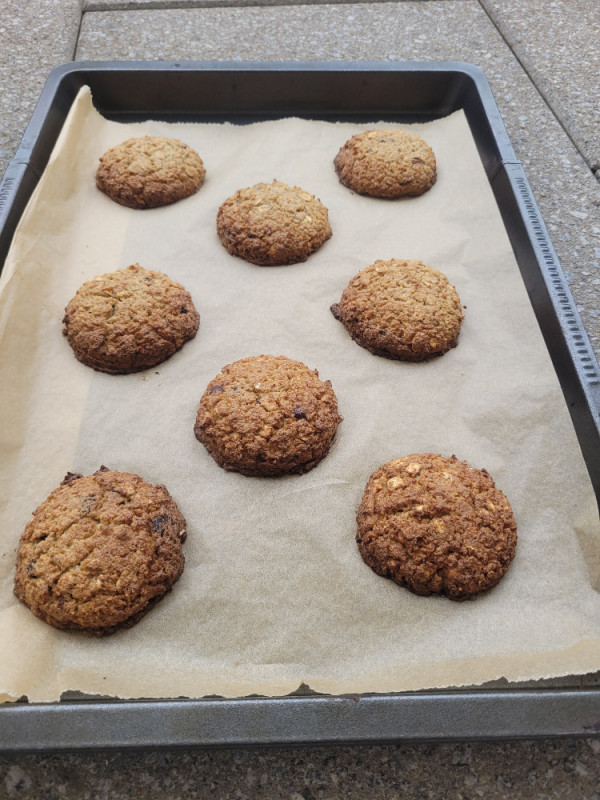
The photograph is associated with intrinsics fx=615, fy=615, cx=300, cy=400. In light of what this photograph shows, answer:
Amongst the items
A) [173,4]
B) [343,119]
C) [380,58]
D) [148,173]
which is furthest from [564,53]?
[148,173]

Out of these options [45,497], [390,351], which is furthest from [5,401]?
[390,351]

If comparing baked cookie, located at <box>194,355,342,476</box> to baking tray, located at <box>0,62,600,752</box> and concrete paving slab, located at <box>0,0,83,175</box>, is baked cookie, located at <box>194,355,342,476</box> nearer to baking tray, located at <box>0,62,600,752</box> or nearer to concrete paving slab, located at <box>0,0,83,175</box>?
baking tray, located at <box>0,62,600,752</box>

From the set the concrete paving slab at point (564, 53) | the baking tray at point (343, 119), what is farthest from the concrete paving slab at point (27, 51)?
the concrete paving slab at point (564, 53)

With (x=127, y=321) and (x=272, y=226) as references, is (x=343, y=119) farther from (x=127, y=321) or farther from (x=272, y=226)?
(x=127, y=321)

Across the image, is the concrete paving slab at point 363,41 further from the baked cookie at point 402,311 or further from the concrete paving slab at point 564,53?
the baked cookie at point 402,311

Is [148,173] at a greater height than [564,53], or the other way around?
[564,53]

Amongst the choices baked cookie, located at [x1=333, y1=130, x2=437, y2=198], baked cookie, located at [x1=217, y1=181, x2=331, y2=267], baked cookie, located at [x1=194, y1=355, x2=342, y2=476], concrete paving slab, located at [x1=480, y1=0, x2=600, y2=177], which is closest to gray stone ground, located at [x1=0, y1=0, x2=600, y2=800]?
concrete paving slab, located at [x1=480, y1=0, x2=600, y2=177]
